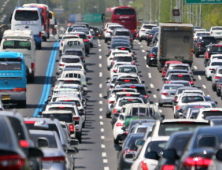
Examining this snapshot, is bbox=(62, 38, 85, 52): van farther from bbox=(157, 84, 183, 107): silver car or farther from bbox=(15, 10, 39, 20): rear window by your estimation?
bbox=(157, 84, 183, 107): silver car

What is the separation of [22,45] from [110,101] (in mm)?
10885

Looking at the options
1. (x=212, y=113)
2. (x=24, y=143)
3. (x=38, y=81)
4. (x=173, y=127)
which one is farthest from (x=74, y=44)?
(x=24, y=143)

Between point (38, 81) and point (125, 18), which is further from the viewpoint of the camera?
point (125, 18)

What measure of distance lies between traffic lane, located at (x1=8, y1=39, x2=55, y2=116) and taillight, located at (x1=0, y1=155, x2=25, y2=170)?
36.0m

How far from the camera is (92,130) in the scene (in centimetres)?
4231

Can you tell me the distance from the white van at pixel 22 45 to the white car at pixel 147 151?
128 feet

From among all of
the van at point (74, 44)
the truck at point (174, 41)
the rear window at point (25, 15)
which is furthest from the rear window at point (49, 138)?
the van at point (74, 44)

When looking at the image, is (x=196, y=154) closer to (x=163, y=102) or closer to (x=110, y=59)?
(x=163, y=102)

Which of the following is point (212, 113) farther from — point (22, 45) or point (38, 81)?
point (38, 81)

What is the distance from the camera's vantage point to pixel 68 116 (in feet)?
109

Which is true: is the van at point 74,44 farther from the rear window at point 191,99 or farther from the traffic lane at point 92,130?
the rear window at point 191,99

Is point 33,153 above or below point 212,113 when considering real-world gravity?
above

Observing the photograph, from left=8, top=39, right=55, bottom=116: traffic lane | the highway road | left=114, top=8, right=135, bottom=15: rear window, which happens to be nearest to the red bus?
left=114, top=8, right=135, bottom=15: rear window

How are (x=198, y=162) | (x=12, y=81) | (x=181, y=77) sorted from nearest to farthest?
(x=198, y=162)
(x=12, y=81)
(x=181, y=77)
